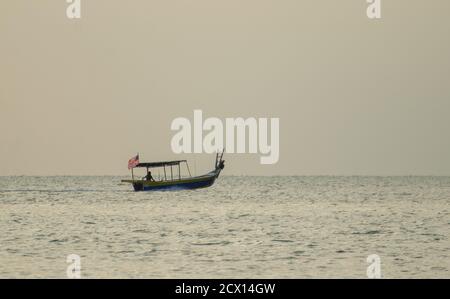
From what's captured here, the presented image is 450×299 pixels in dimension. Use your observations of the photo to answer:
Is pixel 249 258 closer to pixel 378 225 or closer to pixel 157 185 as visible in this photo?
pixel 378 225

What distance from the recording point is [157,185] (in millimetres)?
104750

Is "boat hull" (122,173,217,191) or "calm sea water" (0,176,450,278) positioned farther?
"boat hull" (122,173,217,191)

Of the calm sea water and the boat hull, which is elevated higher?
the calm sea water

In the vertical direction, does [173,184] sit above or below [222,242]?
below

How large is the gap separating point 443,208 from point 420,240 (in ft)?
118

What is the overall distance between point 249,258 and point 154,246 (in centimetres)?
649

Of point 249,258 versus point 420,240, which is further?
point 420,240

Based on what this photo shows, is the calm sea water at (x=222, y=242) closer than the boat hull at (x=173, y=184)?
Yes

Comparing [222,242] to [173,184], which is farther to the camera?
[173,184]

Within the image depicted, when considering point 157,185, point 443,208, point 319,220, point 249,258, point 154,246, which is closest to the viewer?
point 249,258

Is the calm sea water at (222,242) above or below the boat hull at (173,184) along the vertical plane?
above
